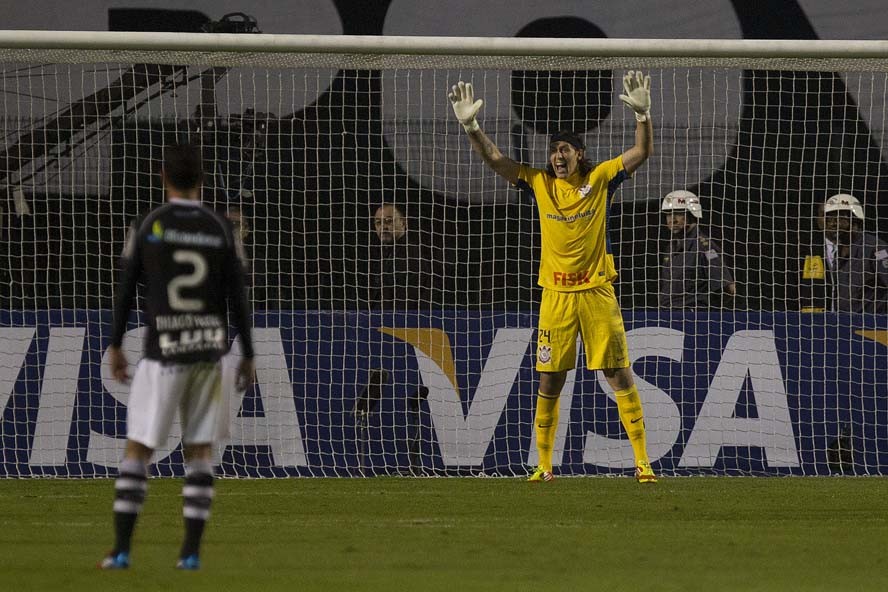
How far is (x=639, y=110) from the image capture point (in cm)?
1012

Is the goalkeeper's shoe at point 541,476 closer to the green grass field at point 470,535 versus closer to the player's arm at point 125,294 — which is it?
the green grass field at point 470,535

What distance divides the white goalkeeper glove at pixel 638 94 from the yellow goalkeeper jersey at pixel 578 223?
397mm

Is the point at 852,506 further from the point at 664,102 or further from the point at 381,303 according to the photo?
the point at 664,102

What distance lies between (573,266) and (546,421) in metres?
1.08

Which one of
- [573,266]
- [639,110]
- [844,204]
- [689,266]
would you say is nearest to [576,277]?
[573,266]

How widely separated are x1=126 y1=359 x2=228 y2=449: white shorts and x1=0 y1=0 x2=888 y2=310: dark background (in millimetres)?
5950

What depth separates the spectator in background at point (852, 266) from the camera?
12055 mm

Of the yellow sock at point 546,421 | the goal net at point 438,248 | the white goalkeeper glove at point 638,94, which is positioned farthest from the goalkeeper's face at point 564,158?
the yellow sock at point 546,421

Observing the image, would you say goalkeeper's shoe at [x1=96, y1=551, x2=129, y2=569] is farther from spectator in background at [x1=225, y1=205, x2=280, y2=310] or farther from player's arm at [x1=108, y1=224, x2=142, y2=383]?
spectator in background at [x1=225, y1=205, x2=280, y2=310]

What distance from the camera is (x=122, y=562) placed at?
5895mm

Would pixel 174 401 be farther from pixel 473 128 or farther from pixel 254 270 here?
pixel 254 270

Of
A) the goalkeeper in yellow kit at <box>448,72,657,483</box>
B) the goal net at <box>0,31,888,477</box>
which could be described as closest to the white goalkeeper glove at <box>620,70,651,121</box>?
the goalkeeper in yellow kit at <box>448,72,657,483</box>

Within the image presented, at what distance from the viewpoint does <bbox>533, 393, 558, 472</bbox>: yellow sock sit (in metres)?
10.5

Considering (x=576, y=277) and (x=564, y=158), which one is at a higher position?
(x=564, y=158)
